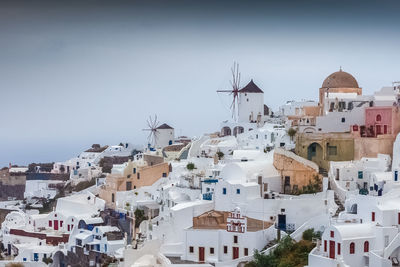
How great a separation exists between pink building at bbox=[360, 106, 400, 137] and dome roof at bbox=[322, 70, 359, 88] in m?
2.60

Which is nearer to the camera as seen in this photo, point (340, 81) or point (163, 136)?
point (340, 81)

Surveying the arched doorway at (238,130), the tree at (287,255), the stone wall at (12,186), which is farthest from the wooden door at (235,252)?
the stone wall at (12,186)

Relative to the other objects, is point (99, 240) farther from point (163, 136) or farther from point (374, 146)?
point (163, 136)

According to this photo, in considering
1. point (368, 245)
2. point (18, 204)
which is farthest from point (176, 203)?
point (18, 204)

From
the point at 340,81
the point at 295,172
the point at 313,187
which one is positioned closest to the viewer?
the point at 313,187

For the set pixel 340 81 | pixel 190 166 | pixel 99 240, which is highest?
pixel 340 81

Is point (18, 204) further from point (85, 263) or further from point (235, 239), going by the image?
point (235, 239)

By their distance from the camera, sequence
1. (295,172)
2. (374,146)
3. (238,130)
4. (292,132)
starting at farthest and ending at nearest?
(238,130) < (292,132) < (374,146) < (295,172)

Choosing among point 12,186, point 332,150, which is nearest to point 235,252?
point 332,150

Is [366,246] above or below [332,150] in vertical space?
below

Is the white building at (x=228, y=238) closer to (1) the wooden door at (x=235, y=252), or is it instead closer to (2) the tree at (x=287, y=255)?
(1) the wooden door at (x=235, y=252)

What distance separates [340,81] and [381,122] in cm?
309

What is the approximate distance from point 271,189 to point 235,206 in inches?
40.9

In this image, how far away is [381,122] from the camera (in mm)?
14750
